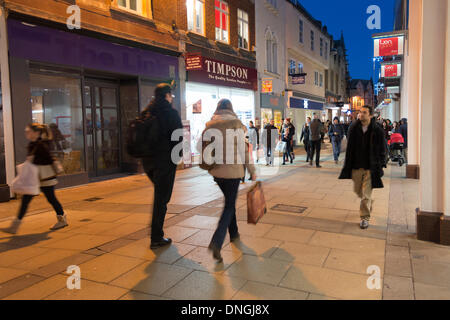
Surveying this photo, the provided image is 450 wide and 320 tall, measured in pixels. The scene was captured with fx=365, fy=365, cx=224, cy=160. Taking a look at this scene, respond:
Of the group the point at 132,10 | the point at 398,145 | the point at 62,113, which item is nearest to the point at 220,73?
the point at 132,10

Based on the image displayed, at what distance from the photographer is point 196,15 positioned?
15.0 meters

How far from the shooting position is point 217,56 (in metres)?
16.0

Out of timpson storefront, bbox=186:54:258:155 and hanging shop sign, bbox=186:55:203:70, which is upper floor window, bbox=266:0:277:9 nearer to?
timpson storefront, bbox=186:54:258:155

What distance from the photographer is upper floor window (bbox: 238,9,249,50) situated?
18359mm

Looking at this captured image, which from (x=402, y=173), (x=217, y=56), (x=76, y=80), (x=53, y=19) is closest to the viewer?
(x=53, y=19)

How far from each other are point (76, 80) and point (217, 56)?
7530 mm

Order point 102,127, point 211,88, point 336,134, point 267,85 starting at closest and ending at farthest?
1. point 102,127
2. point 336,134
3. point 211,88
4. point 267,85

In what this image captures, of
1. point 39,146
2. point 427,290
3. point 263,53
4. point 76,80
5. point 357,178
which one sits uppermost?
point 263,53

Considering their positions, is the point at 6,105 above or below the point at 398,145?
above

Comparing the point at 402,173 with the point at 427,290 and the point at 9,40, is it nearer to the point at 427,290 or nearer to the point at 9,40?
the point at 427,290

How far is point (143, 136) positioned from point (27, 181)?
89.4 inches

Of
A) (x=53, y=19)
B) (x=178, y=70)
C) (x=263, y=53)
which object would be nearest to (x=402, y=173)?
(x=178, y=70)

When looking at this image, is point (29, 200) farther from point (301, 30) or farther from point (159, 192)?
point (301, 30)

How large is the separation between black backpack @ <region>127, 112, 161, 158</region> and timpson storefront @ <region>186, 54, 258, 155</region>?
31.1 ft
